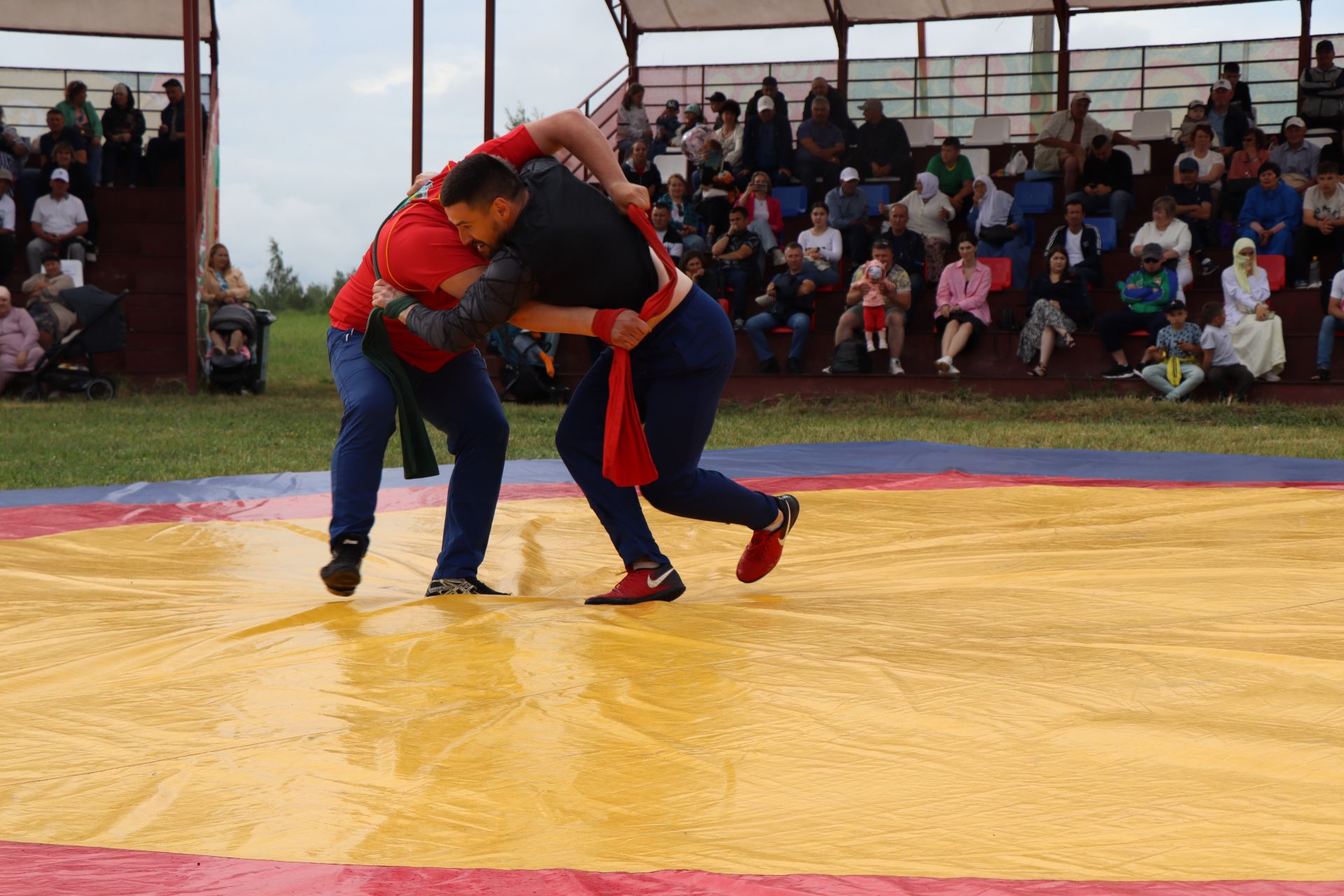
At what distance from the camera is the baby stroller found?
34.9 feet

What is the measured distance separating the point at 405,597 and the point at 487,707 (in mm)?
1138

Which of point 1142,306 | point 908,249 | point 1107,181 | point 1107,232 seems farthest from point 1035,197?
point 1142,306

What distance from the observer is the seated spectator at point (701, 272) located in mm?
10656

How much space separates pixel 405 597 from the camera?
3.31 m

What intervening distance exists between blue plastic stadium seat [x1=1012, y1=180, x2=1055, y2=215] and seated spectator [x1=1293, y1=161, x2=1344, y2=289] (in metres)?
2.16

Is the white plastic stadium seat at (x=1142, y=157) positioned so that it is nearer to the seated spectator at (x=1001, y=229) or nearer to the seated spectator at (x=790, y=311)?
the seated spectator at (x=1001, y=229)

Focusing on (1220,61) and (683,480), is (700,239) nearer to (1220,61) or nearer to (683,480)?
(1220,61)

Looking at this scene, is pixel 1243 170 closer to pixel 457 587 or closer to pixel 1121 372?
pixel 1121 372

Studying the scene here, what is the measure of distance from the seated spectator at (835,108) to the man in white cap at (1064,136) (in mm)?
1755

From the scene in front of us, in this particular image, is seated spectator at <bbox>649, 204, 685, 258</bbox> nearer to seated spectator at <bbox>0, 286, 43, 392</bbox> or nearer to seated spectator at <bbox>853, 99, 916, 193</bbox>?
seated spectator at <bbox>853, 99, 916, 193</bbox>

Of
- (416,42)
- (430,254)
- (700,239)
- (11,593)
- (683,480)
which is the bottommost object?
(11,593)

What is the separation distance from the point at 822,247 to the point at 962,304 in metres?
1.36

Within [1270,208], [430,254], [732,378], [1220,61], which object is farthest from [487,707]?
[1220,61]

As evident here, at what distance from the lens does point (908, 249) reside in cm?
1092
